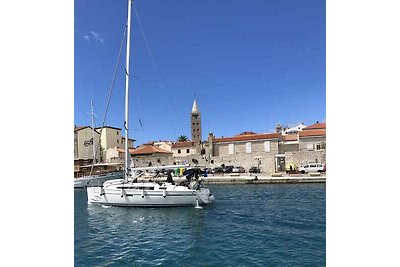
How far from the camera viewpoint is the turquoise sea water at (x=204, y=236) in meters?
5.40

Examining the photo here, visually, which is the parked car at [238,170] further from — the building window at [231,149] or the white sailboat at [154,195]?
the white sailboat at [154,195]

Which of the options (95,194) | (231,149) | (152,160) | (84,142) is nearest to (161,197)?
(95,194)

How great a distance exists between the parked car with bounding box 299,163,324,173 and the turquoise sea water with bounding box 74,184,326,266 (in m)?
14.4

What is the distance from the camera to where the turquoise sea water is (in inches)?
213

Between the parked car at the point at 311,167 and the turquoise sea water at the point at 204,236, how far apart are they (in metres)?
14.4

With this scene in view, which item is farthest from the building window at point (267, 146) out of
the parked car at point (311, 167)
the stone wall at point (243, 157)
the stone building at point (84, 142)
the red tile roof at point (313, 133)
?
the stone building at point (84, 142)

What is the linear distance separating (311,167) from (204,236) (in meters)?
20.8
